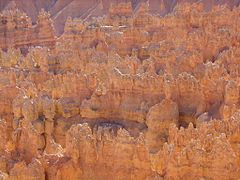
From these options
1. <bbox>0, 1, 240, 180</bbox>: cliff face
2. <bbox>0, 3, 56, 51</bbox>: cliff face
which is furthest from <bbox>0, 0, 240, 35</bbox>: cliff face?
<bbox>0, 1, 240, 180</bbox>: cliff face

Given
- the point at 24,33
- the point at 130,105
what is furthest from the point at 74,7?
the point at 130,105

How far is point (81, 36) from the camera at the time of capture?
27.7m

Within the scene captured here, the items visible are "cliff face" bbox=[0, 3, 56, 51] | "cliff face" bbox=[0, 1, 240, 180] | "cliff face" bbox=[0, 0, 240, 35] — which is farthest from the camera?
"cliff face" bbox=[0, 0, 240, 35]

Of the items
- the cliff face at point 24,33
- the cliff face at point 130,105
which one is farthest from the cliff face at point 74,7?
the cliff face at point 130,105

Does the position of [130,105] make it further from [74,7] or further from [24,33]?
[74,7]

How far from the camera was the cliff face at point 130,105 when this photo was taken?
10242 mm

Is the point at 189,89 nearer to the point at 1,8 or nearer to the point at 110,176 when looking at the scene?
the point at 110,176

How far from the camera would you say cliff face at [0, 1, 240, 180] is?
10242mm

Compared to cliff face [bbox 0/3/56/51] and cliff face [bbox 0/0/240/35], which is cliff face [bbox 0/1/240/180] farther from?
cliff face [bbox 0/0/240/35]

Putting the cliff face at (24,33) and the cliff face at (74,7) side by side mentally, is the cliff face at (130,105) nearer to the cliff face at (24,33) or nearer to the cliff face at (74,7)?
the cliff face at (24,33)

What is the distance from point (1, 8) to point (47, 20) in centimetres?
1811

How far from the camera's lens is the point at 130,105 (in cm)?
1504

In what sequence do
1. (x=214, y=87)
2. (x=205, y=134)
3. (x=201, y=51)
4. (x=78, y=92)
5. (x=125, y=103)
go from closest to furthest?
(x=205, y=134) < (x=214, y=87) < (x=125, y=103) < (x=78, y=92) < (x=201, y=51)

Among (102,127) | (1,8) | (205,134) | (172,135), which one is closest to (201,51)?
(102,127)
